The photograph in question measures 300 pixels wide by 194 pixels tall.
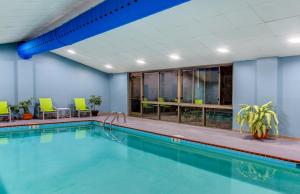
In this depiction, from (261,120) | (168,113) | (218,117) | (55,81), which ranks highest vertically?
(55,81)

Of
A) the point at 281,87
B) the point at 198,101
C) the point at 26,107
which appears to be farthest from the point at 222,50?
the point at 26,107

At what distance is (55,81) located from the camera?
10.4 metres

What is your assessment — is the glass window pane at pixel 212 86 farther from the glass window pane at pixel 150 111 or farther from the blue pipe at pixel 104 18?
the blue pipe at pixel 104 18

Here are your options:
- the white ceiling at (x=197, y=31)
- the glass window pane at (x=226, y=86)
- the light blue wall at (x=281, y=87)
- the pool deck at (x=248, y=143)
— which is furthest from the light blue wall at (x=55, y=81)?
the light blue wall at (x=281, y=87)

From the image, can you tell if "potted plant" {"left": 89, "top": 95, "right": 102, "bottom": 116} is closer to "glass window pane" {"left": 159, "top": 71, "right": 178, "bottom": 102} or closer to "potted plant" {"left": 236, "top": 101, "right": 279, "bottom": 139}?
"glass window pane" {"left": 159, "top": 71, "right": 178, "bottom": 102}

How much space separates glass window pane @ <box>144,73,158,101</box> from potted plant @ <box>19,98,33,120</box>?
4.79 metres

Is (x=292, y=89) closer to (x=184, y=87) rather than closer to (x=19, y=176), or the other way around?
(x=184, y=87)

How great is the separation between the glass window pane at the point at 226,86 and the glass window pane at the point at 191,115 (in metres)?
1.27

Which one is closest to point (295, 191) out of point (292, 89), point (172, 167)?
point (172, 167)

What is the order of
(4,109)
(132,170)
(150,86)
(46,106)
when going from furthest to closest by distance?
(150,86)
(46,106)
(4,109)
(132,170)

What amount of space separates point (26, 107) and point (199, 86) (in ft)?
22.2

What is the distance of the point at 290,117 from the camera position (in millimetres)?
6016

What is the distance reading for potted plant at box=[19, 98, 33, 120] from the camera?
9.18m

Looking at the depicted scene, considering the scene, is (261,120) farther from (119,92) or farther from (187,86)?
(119,92)
